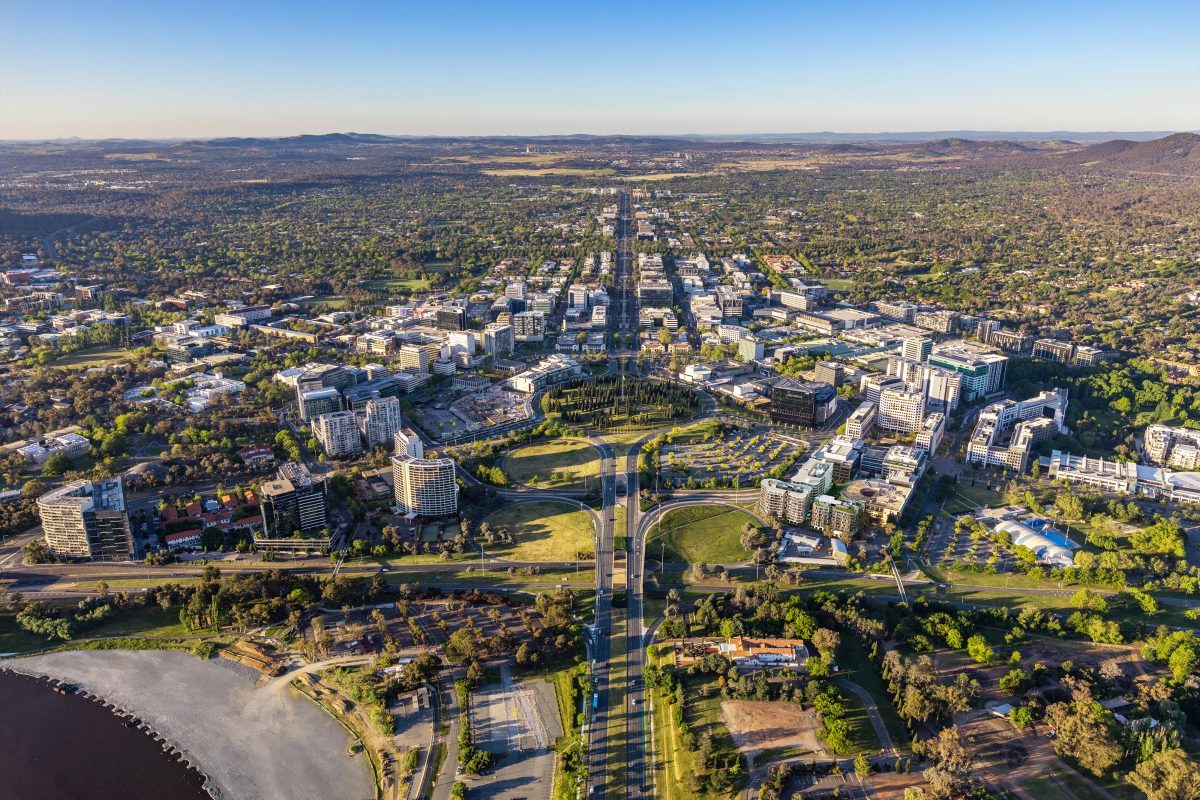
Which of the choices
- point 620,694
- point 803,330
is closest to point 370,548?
point 620,694

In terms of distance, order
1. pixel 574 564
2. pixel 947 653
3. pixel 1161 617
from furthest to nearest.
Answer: pixel 574 564, pixel 1161 617, pixel 947 653

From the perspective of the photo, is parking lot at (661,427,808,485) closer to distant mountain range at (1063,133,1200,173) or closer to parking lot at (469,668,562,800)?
parking lot at (469,668,562,800)

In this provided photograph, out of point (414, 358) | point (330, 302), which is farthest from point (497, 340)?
point (330, 302)

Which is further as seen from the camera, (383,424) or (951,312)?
(951,312)

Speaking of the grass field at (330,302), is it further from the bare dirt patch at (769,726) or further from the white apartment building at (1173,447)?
the white apartment building at (1173,447)

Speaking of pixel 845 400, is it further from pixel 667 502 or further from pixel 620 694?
pixel 620 694

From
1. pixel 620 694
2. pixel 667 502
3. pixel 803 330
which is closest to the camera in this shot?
pixel 620 694

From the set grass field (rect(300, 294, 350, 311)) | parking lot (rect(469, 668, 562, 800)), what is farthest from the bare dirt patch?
grass field (rect(300, 294, 350, 311))

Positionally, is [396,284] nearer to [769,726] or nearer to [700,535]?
[700,535]
